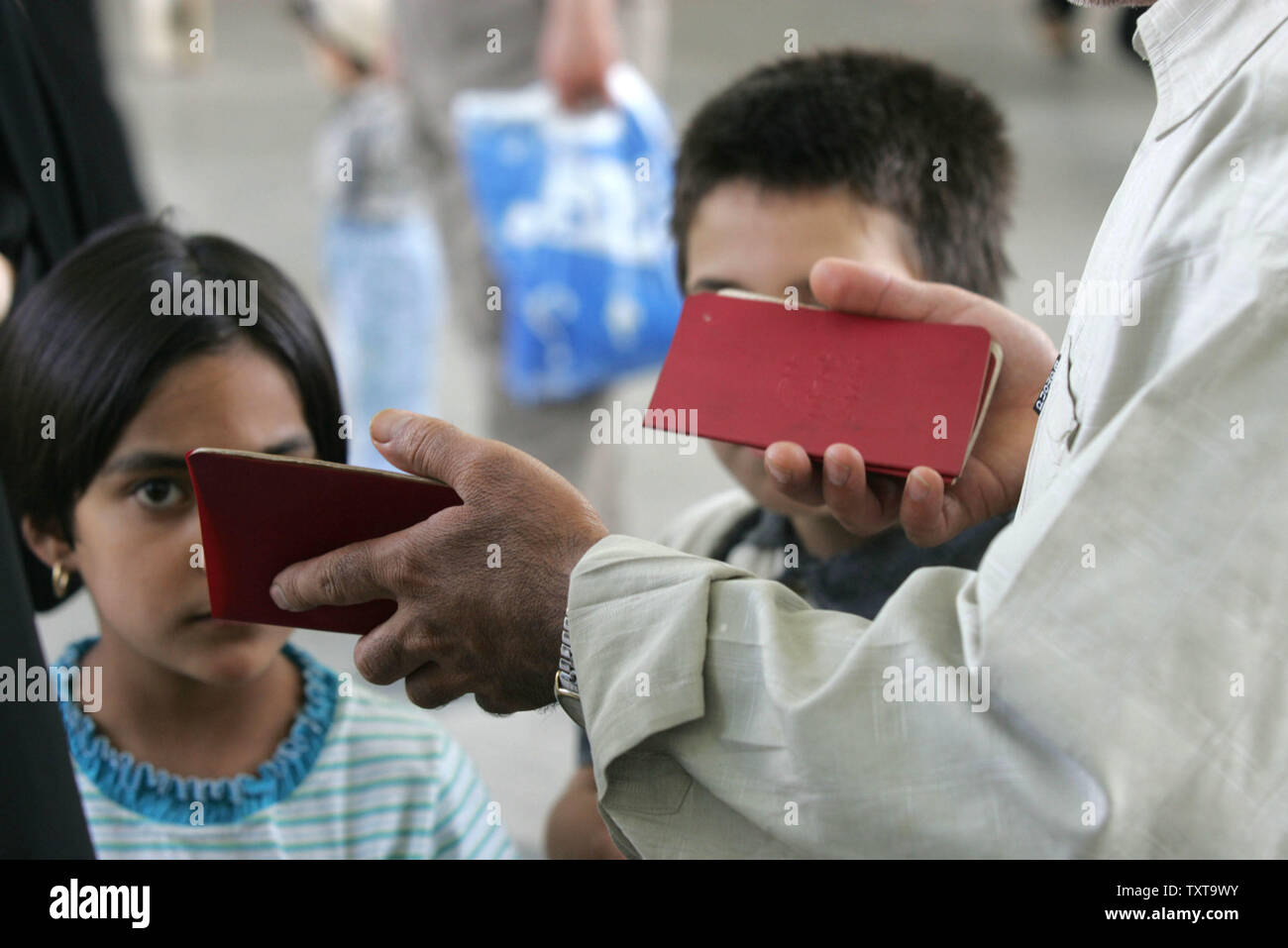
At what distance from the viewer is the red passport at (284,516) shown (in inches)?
43.6

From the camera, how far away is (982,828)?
88cm

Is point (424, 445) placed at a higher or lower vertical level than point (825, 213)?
lower

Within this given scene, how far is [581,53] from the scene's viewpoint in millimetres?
2873

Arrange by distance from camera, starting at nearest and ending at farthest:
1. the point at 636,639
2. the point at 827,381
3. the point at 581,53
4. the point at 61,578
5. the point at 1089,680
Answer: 1. the point at 1089,680
2. the point at 636,639
3. the point at 827,381
4. the point at 61,578
5. the point at 581,53

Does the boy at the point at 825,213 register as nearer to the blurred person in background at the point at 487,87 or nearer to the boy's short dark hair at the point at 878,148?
the boy's short dark hair at the point at 878,148

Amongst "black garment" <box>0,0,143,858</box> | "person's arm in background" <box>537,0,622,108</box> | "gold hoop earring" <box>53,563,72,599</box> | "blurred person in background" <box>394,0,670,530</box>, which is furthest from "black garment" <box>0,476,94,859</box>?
"blurred person in background" <box>394,0,670,530</box>

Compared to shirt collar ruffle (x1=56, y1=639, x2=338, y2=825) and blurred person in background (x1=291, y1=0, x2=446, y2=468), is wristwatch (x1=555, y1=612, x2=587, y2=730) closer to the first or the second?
shirt collar ruffle (x1=56, y1=639, x2=338, y2=825)

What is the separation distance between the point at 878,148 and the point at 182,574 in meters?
0.93

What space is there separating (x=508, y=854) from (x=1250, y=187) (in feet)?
3.73

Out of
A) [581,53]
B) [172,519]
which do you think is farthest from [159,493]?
[581,53]

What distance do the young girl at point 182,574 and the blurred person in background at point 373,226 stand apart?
6.62 ft

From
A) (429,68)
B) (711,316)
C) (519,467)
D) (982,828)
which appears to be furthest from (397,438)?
(429,68)

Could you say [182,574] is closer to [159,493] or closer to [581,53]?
[159,493]

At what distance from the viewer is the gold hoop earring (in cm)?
150
